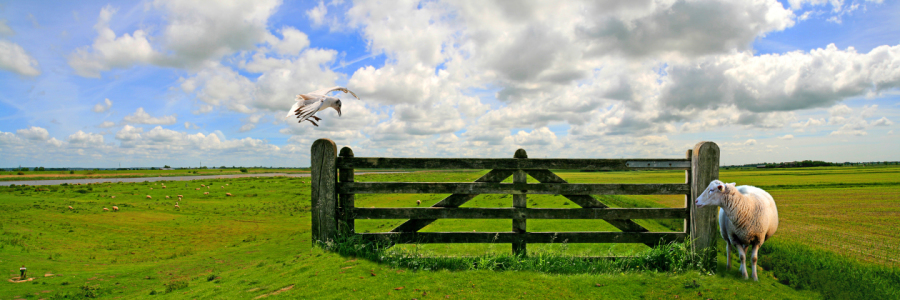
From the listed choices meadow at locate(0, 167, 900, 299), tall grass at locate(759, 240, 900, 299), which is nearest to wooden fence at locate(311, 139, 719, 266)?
meadow at locate(0, 167, 900, 299)

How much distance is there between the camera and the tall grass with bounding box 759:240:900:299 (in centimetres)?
445

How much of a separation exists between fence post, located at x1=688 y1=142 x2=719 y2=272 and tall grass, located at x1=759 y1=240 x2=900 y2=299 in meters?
0.90

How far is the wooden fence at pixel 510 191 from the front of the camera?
5.54 metres

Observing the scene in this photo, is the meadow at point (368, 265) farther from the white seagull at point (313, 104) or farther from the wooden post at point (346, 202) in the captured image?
the white seagull at point (313, 104)

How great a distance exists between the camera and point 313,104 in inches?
207

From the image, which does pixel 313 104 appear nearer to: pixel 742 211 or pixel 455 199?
pixel 455 199

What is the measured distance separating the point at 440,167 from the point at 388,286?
2.17m

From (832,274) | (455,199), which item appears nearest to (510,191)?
(455,199)

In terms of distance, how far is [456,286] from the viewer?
431 cm

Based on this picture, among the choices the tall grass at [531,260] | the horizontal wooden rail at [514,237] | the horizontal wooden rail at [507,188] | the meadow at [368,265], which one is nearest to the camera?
the meadow at [368,265]

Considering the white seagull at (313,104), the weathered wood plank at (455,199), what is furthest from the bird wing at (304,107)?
the weathered wood plank at (455,199)

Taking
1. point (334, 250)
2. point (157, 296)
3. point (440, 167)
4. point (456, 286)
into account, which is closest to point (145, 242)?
point (157, 296)

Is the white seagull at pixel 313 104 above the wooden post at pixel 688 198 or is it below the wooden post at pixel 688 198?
above

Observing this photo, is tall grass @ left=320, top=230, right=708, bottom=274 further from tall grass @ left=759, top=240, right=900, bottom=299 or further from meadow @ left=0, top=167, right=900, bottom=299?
tall grass @ left=759, top=240, right=900, bottom=299
